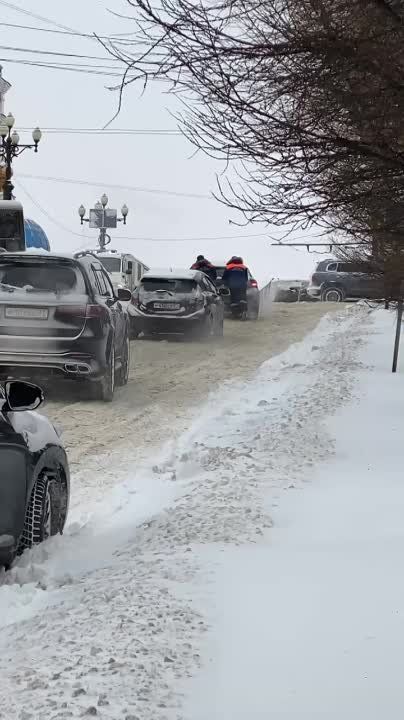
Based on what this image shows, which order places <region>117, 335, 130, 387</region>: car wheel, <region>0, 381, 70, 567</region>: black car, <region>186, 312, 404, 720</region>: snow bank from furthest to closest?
<region>117, 335, 130, 387</region>: car wheel, <region>0, 381, 70, 567</region>: black car, <region>186, 312, 404, 720</region>: snow bank

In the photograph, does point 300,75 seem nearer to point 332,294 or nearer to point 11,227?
point 11,227

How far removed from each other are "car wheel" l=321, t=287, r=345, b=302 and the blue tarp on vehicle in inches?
620

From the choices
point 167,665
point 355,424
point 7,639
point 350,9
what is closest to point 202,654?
point 167,665

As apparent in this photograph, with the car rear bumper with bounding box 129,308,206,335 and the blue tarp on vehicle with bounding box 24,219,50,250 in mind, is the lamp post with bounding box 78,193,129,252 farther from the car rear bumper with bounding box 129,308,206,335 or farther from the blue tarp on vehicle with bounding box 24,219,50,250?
the car rear bumper with bounding box 129,308,206,335

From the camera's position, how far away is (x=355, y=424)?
962 centimetres

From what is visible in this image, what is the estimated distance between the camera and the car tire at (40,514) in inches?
191

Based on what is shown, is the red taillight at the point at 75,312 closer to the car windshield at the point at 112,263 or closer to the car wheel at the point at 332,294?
the car windshield at the point at 112,263

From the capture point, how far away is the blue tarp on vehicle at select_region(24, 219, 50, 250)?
5003 cm

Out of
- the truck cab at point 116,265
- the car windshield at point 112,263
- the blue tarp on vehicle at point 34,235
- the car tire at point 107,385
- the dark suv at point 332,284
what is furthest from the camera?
the blue tarp on vehicle at point 34,235

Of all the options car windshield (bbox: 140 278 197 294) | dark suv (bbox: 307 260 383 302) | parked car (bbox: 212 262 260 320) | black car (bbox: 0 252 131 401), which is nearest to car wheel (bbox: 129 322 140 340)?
car windshield (bbox: 140 278 197 294)

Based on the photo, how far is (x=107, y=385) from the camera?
1124 cm

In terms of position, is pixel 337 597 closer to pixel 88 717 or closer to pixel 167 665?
pixel 167 665

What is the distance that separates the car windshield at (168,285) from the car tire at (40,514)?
48.8 feet

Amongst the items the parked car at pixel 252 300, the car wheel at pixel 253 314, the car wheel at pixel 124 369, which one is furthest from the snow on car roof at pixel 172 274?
the car wheel at pixel 253 314
